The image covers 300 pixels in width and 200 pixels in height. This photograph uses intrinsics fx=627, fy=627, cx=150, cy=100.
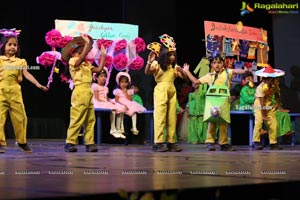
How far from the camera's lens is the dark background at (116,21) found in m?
11.6

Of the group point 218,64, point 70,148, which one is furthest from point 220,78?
point 70,148

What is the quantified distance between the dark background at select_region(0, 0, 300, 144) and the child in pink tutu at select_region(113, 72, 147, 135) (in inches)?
31.6

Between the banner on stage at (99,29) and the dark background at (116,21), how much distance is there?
0.78 metres

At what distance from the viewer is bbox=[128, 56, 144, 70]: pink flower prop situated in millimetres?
10602

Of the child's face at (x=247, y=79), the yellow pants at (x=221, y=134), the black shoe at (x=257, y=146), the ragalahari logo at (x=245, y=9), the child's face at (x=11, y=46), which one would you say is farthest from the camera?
the ragalahari logo at (x=245, y=9)

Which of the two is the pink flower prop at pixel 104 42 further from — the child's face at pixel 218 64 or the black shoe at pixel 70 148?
the black shoe at pixel 70 148

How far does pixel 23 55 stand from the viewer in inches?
462

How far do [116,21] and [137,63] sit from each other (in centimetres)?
122

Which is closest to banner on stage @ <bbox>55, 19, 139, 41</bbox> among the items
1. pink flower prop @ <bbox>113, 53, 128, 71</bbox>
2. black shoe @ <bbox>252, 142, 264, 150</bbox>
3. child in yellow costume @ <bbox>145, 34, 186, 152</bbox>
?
pink flower prop @ <bbox>113, 53, 128, 71</bbox>

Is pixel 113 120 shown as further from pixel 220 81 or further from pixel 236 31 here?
pixel 236 31

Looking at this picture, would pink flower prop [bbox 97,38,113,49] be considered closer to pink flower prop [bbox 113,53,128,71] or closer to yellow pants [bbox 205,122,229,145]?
pink flower prop [bbox 113,53,128,71]

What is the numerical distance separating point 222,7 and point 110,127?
3.31 m

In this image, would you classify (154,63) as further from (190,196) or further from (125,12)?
(190,196)

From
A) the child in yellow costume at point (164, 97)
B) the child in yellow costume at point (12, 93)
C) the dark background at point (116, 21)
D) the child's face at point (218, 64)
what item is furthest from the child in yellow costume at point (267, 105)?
the child in yellow costume at point (12, 93)
